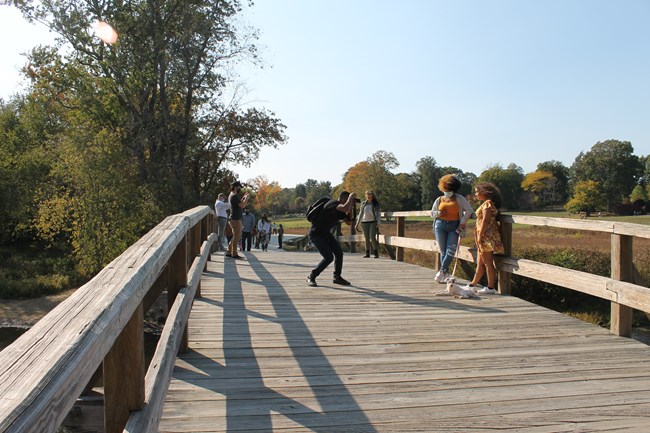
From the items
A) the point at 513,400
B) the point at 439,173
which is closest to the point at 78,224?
the point at 513,400

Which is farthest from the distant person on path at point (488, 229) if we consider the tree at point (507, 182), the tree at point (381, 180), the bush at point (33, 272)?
the tree at point (507, 182)

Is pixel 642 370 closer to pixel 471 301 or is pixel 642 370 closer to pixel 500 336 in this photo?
pixel 500 336

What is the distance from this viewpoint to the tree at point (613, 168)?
8275cm

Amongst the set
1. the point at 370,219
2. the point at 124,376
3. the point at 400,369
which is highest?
the point at 370,219

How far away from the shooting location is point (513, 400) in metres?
3.10

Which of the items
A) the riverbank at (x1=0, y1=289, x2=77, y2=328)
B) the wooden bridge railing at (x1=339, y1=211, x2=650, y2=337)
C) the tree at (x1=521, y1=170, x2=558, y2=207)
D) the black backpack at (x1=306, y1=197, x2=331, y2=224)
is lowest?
the riverbank at (x1=0, y1=289, x2=77, y2=328)

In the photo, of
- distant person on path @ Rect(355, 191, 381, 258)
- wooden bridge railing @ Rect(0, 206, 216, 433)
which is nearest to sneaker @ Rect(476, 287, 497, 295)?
wooden bridge railing @ Rect(0, 206, 216, 433)


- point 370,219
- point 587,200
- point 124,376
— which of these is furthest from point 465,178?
point 124,376

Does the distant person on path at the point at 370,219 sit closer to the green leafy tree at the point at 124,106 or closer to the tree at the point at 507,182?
the green leafy tree at the point at 124,106

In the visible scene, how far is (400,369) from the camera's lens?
11.9 ft

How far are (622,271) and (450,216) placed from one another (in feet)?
8.66

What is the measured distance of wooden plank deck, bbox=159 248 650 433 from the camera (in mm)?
2814

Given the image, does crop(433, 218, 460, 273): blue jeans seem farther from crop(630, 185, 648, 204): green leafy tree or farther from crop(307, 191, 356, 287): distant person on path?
crop(630, 185, 648, 204): green leafy tree

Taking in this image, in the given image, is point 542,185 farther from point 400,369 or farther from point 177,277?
point 177,277
